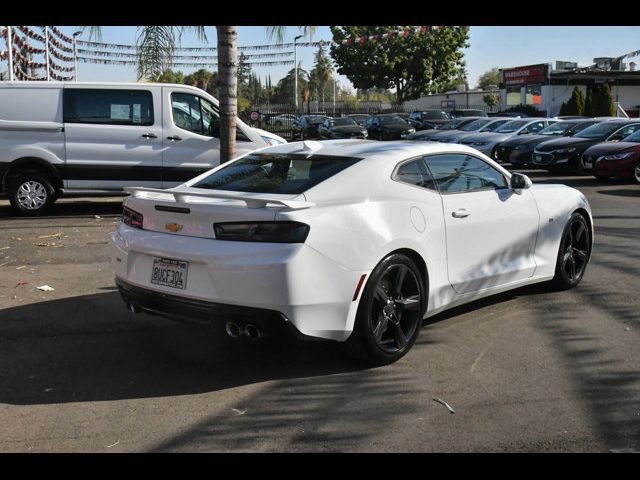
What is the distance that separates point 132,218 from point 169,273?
65 centimetres

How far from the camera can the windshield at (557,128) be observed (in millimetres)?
21781

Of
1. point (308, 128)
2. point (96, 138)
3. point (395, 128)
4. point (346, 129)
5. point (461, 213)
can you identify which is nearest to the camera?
point (461, 213)

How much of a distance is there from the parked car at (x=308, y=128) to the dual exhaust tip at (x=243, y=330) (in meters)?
30.7

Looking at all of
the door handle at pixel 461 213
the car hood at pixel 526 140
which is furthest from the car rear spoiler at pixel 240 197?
the car hood at pixel 526 140

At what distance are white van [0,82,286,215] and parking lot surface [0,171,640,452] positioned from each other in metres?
4.88

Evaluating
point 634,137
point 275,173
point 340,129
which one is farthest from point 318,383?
point 340,129

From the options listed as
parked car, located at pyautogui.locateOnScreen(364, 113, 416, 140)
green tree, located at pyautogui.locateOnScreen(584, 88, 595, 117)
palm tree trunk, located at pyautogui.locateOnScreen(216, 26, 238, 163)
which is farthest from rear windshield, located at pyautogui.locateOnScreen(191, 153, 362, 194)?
green tree, located at pyautogui.locateOnScreen(584, 88, 595, 117)

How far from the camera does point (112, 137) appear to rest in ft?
37.7

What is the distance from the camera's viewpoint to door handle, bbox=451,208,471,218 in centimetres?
541

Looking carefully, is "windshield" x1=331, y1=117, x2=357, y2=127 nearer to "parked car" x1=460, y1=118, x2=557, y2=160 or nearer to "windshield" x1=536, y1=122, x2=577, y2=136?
"parked car" x1=460, y1=118, x2=557, y2=160

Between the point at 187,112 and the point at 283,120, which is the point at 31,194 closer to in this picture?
the point at 187,112

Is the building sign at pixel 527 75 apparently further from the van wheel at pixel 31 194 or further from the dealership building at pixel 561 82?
the van wheel at pixel 31 194
